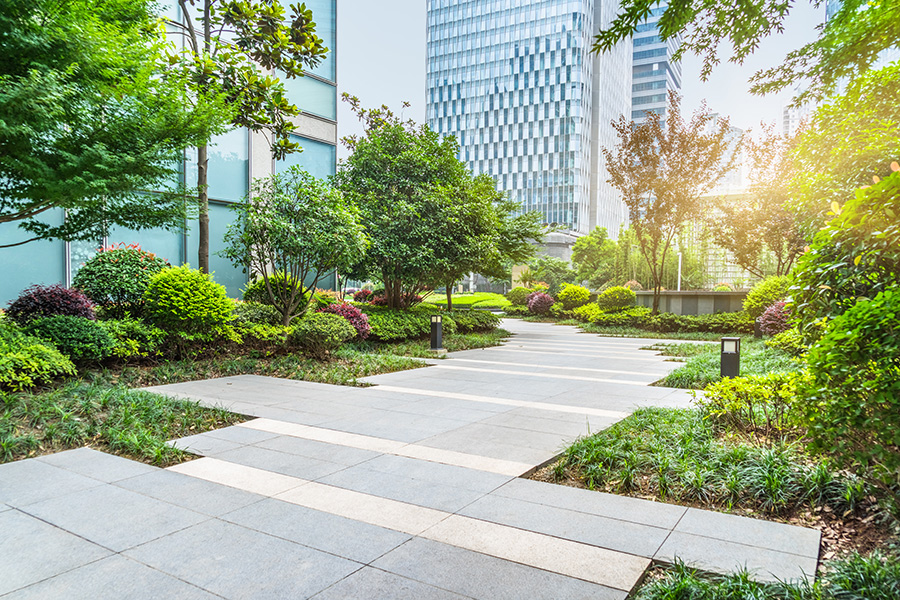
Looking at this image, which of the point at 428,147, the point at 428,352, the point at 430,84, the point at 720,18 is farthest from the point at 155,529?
the point at 430,84

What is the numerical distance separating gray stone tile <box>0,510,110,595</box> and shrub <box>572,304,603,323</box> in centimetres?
2155

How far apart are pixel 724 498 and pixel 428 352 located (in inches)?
352

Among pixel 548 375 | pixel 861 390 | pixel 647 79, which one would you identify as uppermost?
pixel 647 79

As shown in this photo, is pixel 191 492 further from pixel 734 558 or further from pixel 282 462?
pixel 734 558

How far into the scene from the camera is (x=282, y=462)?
15.0ft

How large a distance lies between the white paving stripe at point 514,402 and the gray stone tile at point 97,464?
3.81 m

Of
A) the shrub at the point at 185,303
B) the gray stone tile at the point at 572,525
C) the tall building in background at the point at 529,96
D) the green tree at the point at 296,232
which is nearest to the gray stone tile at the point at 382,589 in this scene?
the gray stone tile at the point at 572,525

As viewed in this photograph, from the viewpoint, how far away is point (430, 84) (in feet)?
339

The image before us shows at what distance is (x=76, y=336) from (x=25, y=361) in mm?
1253

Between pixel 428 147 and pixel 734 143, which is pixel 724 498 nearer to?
pixel 428 147

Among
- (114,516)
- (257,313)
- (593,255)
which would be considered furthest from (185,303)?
(593,255)

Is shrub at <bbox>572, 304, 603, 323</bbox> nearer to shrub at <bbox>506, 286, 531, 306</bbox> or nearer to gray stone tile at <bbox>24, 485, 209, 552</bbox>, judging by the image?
shrub at <bbox>506, 286, 531, 306</bbox>

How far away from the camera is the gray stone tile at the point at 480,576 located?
2535 millimetres

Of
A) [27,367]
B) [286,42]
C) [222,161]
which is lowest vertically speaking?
[27,367]
